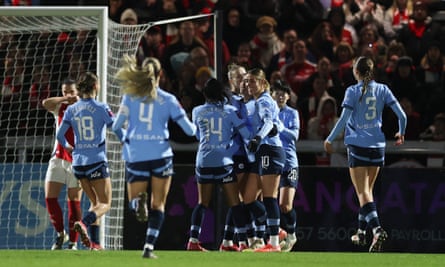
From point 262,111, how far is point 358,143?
1106 millimetres

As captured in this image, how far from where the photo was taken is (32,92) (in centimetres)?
1803

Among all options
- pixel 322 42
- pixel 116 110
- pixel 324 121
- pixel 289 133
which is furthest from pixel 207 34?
pixel 289 133

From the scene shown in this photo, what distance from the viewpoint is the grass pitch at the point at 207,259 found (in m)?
11.5

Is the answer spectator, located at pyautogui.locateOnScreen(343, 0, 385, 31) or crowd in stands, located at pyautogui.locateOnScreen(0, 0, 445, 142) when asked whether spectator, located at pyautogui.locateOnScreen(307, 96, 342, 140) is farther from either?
spectator, located at pyautogui.locateOnScreen(343, 0, 385, 31)

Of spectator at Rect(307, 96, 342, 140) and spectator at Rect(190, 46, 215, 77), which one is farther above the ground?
spectator at Rect(190, 46, 215, 77)

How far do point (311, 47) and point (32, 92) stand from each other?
4.34 meters

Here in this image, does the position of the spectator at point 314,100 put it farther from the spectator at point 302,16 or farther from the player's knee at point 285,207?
the player's knee at point 285,207

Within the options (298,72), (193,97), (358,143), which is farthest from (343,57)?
(358,143)

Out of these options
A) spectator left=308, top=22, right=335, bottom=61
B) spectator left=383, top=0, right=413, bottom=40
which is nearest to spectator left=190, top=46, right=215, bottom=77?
spectator left=308, top=22, right=335, bottom=61

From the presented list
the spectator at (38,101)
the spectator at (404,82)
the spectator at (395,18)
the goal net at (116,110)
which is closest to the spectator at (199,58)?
the goal net at (116,110)

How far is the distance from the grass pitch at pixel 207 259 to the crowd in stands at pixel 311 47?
4792 mm

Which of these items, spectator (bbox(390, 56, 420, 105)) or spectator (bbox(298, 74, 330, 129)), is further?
spectator (bbox(390, 56, 420, 105))

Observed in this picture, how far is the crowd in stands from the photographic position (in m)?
18.5

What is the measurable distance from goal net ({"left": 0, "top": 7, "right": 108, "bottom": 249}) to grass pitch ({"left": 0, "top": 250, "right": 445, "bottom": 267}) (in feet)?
12.1
